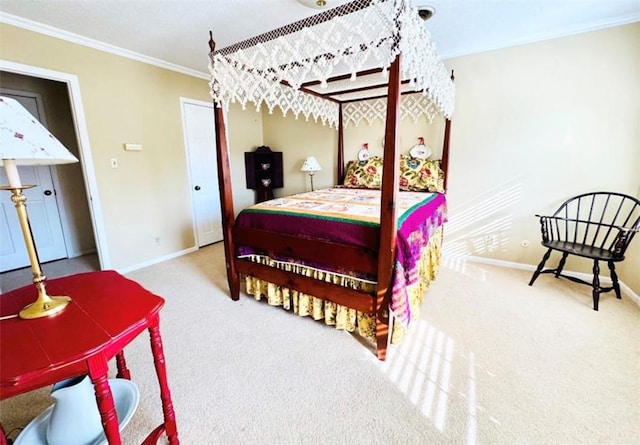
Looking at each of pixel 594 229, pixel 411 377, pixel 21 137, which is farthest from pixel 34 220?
pixel 594 229

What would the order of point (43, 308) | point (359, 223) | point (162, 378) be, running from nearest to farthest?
point (43, 308)
point (162, 378)
point (359, 223)

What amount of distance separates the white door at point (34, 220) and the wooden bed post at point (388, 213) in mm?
3872

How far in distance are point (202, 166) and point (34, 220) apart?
82.9 inches

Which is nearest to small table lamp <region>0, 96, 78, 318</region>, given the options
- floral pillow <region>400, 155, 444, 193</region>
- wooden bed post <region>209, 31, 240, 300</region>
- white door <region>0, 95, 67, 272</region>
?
wooden bed post <region>209, 31, 240, 300</region>

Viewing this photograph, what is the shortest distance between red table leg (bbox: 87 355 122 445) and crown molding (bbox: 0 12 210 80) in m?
3.02

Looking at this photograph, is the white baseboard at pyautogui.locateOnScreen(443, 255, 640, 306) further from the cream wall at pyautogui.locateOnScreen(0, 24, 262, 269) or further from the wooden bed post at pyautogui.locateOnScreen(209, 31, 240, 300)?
the cream wall at pyautogui.locateOnScreen(0, 24, 262, 269)

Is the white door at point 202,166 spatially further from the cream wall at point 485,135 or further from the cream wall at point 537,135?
the cream wall at point 537,135

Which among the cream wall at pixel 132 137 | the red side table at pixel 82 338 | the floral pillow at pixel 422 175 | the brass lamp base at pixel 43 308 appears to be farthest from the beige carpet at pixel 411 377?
the cream wall at pixel 132 137

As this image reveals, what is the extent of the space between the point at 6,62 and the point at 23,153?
2406mm

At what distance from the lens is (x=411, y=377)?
5.18ft

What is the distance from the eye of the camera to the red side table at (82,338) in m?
0.73

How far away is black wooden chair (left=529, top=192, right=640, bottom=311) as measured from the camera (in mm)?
2203

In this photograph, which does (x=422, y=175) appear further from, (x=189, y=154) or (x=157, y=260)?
(x=157, y=260)

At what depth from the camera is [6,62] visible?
219 cm
